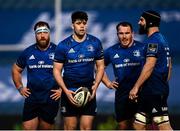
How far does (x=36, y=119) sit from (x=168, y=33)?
12.8ft

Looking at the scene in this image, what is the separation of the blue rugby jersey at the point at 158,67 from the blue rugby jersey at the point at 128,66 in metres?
0.69

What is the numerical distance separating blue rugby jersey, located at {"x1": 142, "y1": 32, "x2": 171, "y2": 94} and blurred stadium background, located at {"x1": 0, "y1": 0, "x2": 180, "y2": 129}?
3.63 m

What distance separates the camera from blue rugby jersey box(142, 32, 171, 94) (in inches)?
417

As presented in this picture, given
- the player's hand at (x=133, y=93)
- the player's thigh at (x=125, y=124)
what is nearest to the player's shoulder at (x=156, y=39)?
the player's hand at (x=133, y=93)

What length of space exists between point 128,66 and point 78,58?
901mm

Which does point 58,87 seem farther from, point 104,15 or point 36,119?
point 104,15

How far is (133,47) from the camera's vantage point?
1149 centimetres

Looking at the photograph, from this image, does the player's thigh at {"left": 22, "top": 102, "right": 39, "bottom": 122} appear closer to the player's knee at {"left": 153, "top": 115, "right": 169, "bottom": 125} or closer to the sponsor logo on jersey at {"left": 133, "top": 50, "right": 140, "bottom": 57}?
the sponsor logo on jersey at {"left": 133, "top": 50, "right": 140, "bottom": 57}

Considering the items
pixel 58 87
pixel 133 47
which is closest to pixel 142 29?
pixel 133 47

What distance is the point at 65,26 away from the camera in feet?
47.6

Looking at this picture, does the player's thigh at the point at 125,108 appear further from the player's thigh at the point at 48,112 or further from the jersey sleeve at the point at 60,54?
the jersey sleeve at the point at 60,54

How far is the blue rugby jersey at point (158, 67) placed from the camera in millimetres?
10586

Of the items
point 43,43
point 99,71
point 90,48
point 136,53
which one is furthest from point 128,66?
point 43,43

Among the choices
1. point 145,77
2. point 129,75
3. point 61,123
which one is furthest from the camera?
point 61,123
